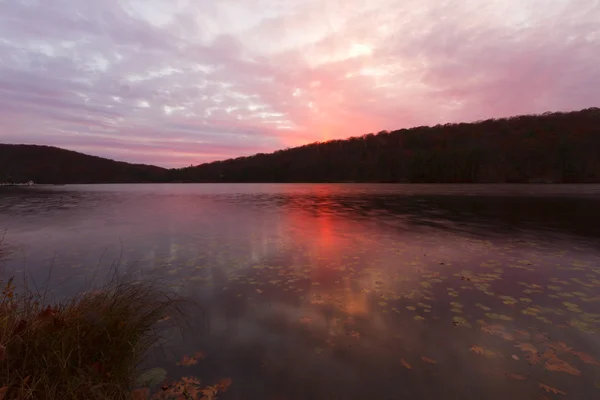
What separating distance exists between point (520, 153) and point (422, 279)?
197837mm

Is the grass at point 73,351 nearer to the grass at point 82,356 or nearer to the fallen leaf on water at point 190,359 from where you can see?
the grass at point 82,356

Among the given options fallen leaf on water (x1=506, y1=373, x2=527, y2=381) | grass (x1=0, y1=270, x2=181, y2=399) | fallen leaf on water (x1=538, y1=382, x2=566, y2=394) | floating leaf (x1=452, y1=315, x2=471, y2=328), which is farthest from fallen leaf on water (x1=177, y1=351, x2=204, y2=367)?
fallen leaf on water (x1=538, y1=382, x2=566, y2=394)

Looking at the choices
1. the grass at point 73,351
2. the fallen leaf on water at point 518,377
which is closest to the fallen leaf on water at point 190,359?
the grass at point 73,351

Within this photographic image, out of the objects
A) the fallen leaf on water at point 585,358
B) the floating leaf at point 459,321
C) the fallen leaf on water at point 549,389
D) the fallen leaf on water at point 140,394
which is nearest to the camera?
the fallen leaf on water at point 140,394

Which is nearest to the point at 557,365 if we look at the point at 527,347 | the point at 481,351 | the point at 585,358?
the point at 527,347

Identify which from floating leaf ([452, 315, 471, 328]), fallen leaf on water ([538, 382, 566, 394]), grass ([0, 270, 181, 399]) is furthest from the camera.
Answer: floating leaf ([452, 315, 471, 328])

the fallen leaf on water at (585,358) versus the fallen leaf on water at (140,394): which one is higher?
the fallen leaf on water at (585,358)

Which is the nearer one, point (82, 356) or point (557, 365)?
point (82, 356)

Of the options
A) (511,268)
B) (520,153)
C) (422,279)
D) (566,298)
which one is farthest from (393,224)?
(520,153)

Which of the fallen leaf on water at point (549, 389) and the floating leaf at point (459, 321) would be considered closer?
the fallen leaf on water at point (549, 389)

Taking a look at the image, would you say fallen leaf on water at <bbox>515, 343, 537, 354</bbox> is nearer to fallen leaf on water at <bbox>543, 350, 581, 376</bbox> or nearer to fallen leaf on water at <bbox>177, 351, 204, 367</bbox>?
fallen leaf on water at <bbox>543, 350, 581, 376</bbox>

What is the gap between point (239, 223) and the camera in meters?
26.1

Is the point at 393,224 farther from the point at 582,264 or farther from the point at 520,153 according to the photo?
the point at 520,153

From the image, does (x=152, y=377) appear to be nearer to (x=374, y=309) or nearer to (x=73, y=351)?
(x=73, y=351)
